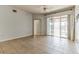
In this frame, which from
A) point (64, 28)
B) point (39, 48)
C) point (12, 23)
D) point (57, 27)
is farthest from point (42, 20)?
point (39, 48)

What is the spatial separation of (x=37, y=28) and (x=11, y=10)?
5202 millimetres

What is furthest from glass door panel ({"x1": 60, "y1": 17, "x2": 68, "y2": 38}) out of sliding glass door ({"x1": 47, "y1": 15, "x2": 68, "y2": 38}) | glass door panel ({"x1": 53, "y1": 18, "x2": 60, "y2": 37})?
glass door panel ({"x1": 53, "y1": 18, "x2": 60, "y2": 37})

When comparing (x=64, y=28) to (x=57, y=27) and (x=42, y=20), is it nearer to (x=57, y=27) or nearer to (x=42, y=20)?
(x=57, y=27)

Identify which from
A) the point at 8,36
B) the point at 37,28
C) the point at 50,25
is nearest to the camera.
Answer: the point at 8,36

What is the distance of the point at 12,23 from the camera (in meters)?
8.06

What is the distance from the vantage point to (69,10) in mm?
8477

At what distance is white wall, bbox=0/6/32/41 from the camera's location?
702 centimetres

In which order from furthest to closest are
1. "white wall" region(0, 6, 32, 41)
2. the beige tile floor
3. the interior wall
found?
the interior wall → "white wall" region(0, 6, 32, 41) → the beige tile floor

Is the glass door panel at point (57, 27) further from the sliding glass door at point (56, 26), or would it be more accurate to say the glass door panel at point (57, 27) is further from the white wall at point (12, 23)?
the white wall at point (12, 23)

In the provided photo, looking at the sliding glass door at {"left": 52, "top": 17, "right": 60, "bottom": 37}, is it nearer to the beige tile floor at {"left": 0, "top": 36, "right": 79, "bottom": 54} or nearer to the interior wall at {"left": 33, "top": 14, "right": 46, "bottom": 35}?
the interior wall at {"left": 33, "top": 14, "right": 46, "bottom": 35}

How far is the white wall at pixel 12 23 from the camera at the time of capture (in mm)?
7023
